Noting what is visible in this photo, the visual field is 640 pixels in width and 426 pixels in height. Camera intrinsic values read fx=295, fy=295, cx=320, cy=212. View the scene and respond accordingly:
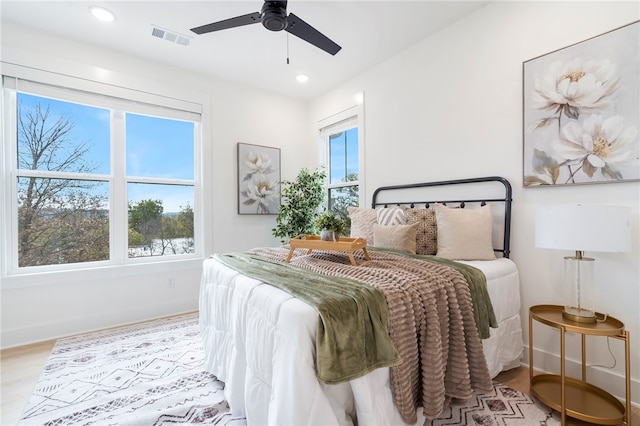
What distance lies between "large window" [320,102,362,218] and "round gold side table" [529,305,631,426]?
233 cm

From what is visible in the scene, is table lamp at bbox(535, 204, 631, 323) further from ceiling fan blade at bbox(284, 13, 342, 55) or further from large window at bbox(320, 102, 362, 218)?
large window at bbox(320, 102, 362, 218)

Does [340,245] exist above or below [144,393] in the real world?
above

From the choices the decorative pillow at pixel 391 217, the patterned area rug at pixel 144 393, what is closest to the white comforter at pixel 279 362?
the patterned area rug at pixel 144 393

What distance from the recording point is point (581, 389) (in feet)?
5.66

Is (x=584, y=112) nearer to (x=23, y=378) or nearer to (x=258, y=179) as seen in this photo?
(x=258, y=179)

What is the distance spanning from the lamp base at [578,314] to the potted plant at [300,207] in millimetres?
2662

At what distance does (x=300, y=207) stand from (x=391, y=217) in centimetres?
148

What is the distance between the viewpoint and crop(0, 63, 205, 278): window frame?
101 inches

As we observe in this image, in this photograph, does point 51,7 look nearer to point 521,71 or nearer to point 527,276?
point 521,71

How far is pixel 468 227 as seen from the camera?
2184 mm

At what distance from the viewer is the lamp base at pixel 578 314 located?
61.6 inches

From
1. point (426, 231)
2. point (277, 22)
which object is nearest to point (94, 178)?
point (277, 22)

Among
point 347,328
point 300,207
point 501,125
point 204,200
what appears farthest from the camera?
point 300,207

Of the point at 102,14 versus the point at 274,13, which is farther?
the point at 102,14
